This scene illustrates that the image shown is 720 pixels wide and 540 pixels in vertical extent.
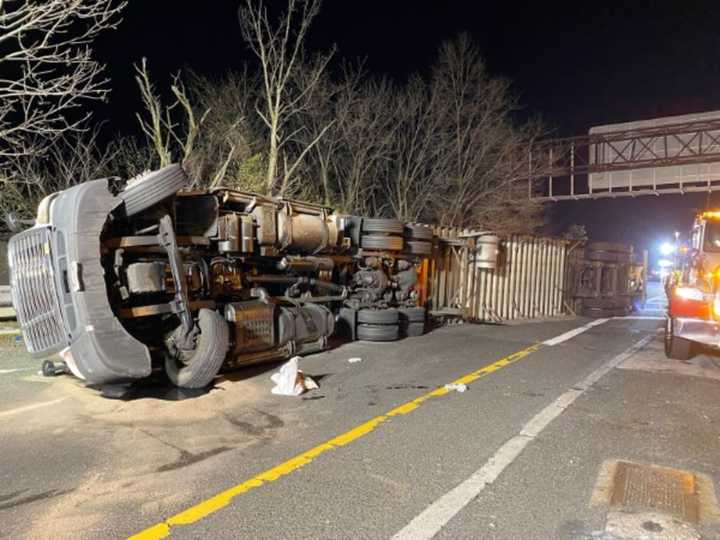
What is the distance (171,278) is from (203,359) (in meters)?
0.94

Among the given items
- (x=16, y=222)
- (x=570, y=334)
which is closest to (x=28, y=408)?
(x=16, y=222)

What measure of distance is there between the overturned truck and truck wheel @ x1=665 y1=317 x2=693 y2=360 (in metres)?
4.65

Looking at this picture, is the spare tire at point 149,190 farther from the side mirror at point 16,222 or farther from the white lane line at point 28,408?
the white lane line at point 28,408

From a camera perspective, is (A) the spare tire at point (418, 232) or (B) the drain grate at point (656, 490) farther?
(A) the spare tire at point (418, 232)

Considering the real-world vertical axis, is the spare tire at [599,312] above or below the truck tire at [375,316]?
below

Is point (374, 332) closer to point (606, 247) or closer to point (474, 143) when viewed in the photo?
point (606, 247)

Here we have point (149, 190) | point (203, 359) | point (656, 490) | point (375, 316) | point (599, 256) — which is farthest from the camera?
point (599, 256)

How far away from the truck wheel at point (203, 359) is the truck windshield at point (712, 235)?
25.8 ft

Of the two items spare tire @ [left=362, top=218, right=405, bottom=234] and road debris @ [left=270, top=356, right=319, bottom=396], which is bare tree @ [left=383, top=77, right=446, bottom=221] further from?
road debris @ [left=270, top=356, right=319, bottom=396]

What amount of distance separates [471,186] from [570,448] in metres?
20.4


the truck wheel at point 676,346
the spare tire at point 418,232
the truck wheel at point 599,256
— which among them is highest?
the spare tire at point 418,232

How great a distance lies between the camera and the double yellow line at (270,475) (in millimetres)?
2965

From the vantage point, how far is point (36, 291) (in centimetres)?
513

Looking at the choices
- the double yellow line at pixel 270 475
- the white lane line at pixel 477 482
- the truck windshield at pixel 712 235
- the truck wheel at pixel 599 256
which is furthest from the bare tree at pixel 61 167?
the truck wheel at pixel 599 256
